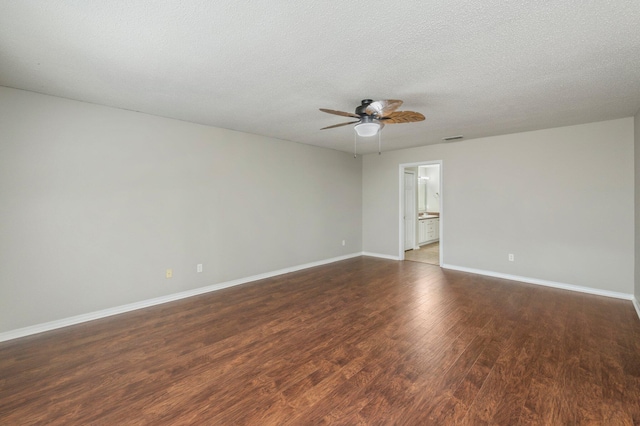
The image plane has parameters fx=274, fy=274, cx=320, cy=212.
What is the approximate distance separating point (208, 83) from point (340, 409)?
294cm

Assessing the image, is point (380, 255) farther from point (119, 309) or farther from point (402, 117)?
point (119, 309)

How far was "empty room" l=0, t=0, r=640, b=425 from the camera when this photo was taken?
179 cm

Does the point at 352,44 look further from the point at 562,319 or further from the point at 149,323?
the point at 562,319

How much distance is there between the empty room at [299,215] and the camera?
179 cm

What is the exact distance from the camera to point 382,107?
2.57 metres

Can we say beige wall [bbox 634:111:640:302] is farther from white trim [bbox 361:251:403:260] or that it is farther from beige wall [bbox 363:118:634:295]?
white trim [bbox 361:251:403:260]

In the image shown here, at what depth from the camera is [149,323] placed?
308cm

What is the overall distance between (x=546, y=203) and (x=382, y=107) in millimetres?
3630

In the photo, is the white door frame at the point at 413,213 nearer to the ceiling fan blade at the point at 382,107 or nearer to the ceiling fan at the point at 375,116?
the ceiling fan at the point at 375,116

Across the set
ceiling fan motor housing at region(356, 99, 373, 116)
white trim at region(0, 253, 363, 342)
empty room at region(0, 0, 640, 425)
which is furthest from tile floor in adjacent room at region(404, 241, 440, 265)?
ceiling fan motor housing at region(356, 99, 373, 116)

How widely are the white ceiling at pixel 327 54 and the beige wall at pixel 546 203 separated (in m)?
0.85

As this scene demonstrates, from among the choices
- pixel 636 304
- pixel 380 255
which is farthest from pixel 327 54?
pixel 380 255

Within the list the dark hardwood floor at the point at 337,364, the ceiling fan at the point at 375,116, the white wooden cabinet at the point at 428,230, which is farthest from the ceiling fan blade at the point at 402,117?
the white wooden cabinet at the point at 428,230

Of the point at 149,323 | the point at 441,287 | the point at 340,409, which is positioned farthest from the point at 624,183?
the point at 149,323
